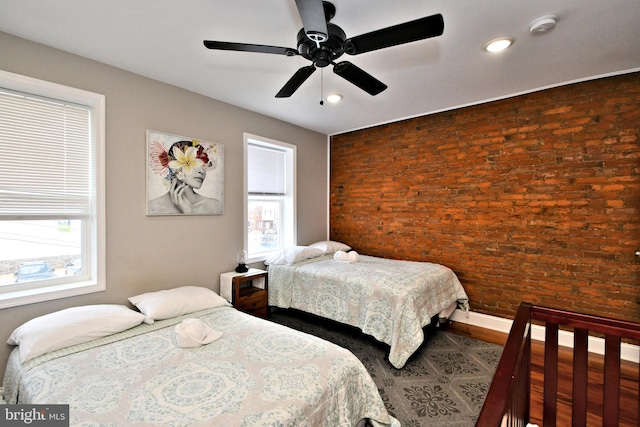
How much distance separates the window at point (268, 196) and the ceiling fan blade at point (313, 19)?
2253mm

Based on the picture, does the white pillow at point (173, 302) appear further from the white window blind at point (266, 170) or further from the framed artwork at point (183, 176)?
the white window blind at point (266, 170)

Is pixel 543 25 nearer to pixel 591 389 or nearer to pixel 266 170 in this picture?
pixel 591 389

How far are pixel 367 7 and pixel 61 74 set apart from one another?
2.37m

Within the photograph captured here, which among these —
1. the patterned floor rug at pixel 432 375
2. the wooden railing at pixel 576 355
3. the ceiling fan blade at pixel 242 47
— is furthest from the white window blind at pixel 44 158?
the wooden railing at pixel 576 355

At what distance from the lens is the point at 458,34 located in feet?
6.66

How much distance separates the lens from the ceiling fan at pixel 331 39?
1331mm

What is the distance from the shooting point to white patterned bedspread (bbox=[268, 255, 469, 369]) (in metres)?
2.53

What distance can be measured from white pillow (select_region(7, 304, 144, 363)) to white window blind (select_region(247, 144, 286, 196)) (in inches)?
79.1

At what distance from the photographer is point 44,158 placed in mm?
2174

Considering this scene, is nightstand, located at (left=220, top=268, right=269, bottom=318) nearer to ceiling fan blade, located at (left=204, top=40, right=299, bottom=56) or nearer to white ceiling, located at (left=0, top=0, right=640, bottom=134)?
white ceiling, located at (left=0, top=0, right=640, bottom=134)

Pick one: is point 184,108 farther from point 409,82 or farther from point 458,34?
point 458,34

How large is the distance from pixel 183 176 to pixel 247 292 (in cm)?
149

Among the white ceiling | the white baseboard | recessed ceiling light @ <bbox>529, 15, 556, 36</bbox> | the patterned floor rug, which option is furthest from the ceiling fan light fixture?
the white baseboard

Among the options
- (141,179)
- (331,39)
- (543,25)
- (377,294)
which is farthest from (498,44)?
(141,179)
